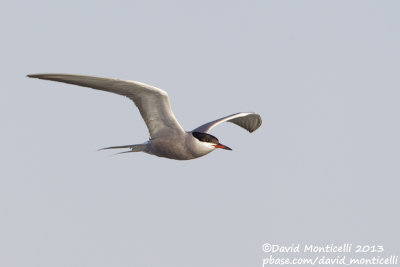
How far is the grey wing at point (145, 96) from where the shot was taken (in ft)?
41.0

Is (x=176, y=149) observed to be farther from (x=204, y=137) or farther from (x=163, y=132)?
(x=204, y=137)

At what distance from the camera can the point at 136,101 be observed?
14.3 m

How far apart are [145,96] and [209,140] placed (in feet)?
6.12

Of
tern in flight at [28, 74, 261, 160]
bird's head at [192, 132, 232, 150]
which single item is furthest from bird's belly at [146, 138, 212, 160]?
bird's head at [192, 132, 232, 150]

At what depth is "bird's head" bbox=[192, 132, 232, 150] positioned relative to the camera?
48.8 ft

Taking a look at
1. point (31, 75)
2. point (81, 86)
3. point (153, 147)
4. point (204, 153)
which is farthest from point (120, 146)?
point (31, 75)

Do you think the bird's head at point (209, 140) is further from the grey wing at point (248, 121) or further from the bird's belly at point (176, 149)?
the grey wing at point (248, 121)

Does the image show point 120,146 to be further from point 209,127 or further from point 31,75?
point 31,75

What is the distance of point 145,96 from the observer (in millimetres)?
14164

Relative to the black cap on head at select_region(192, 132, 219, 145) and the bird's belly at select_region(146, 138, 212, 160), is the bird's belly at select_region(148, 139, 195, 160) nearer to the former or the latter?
the bird's belly at select_region(146, 138, 212, 160)

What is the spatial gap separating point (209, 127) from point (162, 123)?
1.40 metres

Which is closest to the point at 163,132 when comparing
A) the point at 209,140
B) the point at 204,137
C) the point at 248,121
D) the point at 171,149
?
the point at 171,149

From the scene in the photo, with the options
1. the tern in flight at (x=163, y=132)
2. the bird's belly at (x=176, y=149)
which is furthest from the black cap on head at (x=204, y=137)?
the bird's belly at (x=176, y=149)

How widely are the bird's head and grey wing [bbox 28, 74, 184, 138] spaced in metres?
0.41
